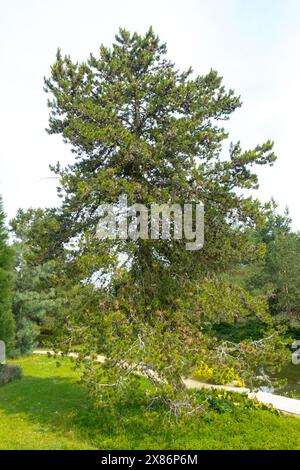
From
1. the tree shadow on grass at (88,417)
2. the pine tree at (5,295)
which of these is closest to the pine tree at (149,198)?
the tree shadow on grass at (88,417)

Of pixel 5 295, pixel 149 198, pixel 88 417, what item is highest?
pixel 149 198

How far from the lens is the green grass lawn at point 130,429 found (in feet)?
27.0

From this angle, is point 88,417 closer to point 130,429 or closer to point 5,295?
point 130,429

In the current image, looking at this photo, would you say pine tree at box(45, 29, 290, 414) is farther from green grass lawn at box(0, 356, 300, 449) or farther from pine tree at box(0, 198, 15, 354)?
pine tree at box(0, 198, 15, 354)

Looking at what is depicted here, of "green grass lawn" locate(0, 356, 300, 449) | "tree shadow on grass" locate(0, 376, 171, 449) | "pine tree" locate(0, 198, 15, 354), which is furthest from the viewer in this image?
"pine tree" locate(0, 198, 15, 354)

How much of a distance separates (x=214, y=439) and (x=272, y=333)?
2899 mm

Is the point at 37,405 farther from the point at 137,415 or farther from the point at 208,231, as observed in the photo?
the point at 208,231

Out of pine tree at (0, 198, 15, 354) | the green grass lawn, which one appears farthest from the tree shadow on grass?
pine tree at (0, 198, 15, 354)

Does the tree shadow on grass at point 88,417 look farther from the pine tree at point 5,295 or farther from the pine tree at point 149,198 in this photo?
the pine tree at point 5,295

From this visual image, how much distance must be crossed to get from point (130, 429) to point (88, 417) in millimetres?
1378

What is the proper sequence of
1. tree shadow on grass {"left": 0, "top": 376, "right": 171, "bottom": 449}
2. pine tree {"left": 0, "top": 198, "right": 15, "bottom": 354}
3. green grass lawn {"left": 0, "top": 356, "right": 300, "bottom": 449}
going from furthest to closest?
pine tree {"left": 0, "top": 198, "right": 15, "bottom": 354} < tree shadow on grass {"left": 0, "top": 376, "right": 171, "bottom": 449} < green grass lawn {"left": 0, "top": 356, "right": 300, "bottom": 449}

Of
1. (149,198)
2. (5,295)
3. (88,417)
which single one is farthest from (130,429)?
(5,295)

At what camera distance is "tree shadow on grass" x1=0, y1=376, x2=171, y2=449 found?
8469 millimetres

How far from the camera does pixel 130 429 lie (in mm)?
8984
